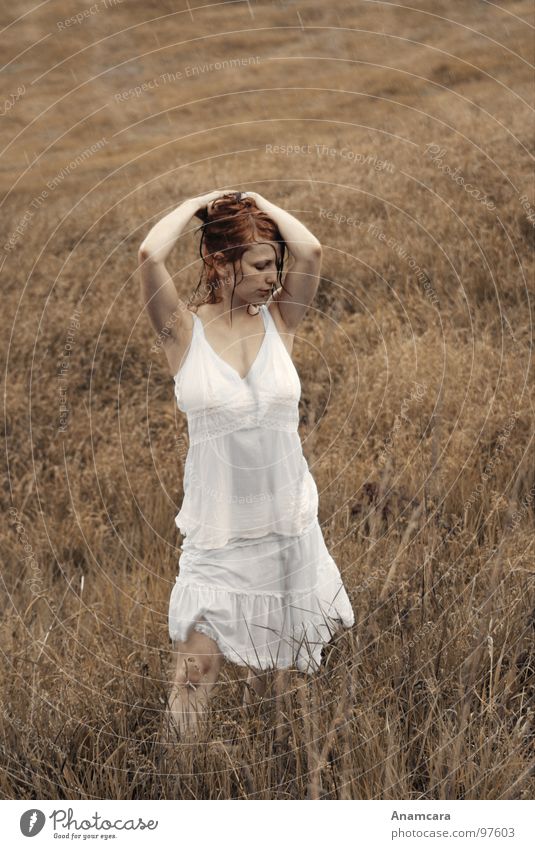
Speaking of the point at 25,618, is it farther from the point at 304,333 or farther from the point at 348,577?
the point at 304,333

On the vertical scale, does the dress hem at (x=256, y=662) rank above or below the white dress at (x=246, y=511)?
below

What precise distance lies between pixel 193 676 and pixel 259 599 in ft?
1.02

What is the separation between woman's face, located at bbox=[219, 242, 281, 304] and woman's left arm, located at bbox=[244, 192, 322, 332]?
0.08 m

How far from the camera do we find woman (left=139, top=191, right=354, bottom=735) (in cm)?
252

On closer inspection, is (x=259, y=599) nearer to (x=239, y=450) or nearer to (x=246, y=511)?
(x=246, y=511)

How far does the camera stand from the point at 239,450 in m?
2.58

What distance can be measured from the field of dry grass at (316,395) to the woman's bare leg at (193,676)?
0.26 ft

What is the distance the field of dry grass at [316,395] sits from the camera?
8.64 ft

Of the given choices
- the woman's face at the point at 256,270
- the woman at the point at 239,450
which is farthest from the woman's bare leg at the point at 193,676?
the woman's face at the point at 256,270

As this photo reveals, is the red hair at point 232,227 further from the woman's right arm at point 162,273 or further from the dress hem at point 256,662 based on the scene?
the dress hem at point 256,662

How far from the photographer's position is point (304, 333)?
222 inches

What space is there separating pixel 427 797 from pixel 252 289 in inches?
60.6

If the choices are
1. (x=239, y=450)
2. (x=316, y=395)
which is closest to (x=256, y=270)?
(x=239, y=450)
